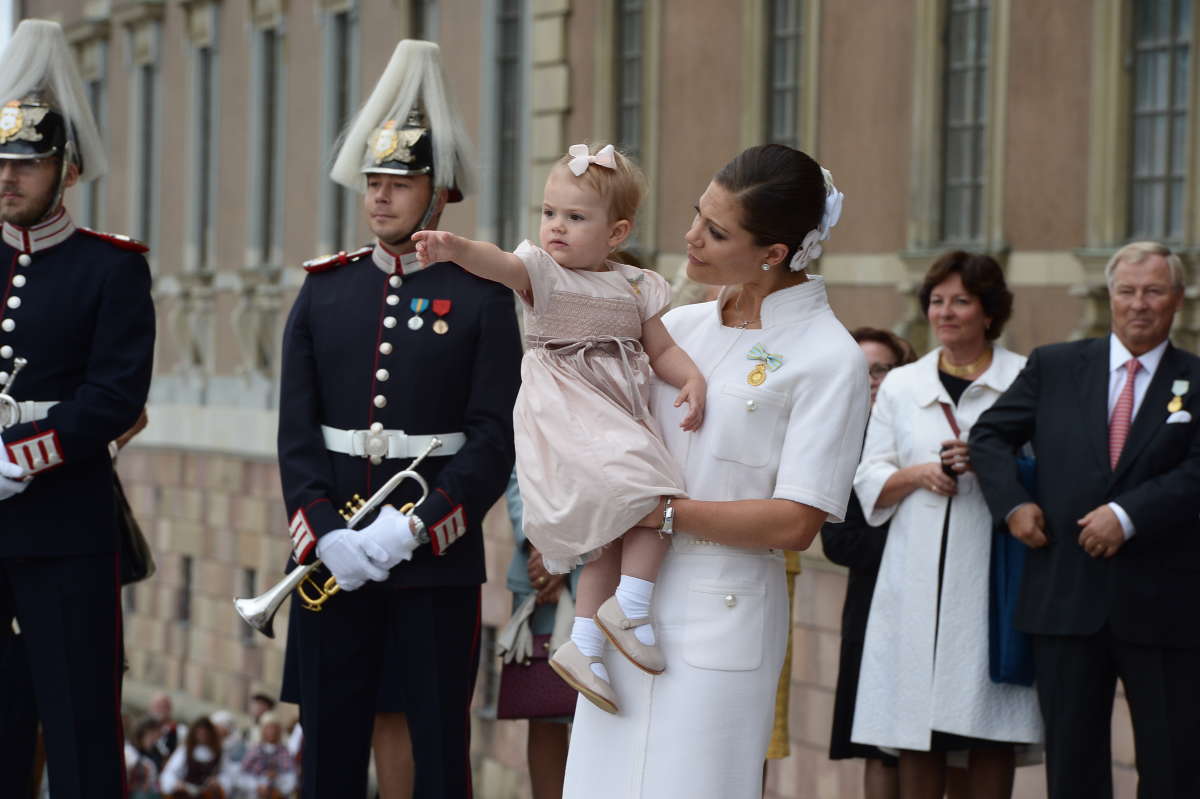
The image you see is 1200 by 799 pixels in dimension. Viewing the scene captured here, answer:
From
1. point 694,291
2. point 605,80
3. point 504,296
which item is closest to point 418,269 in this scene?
point 504,296

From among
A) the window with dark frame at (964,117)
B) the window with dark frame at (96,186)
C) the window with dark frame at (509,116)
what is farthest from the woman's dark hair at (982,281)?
the window with dark frame at (96,186)

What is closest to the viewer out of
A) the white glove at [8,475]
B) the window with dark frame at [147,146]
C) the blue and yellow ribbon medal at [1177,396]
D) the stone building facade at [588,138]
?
the white glove at [8,475]

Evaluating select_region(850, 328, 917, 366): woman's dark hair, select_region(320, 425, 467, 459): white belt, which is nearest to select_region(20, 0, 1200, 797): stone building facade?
select_region(850, 328, 917, 366): woman's dark hair

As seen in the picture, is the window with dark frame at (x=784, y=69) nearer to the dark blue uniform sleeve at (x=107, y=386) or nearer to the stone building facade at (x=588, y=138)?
the stone building facade at (x=588, y=138)

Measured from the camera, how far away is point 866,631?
6.73 metres

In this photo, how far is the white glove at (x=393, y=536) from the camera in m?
5.38

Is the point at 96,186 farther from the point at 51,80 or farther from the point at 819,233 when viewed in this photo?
the point at 819,233

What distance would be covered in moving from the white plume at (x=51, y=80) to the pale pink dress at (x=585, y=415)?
2.19 m

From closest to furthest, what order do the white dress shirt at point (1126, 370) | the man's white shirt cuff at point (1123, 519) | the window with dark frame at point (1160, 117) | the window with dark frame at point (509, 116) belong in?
the man's white shirt cuff at point (1123, 519)
the white dress shirt at point (1126, 370)
the window with dark frame at point (1160, 117)
the window with dark frame at point (509, 116)

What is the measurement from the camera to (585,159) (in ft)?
14.7

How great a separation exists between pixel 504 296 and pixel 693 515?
1625 millimetres

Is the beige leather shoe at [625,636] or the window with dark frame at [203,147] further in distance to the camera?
the window with dark frame at [203,147]

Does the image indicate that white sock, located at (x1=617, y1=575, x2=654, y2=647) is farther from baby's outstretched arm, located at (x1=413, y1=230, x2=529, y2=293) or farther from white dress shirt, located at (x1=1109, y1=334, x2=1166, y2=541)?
white dress shirt, located at (x1=1109, y1=334, x2=1166, y2=541)

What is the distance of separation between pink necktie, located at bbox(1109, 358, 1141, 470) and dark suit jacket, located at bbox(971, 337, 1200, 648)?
1.1 inches
